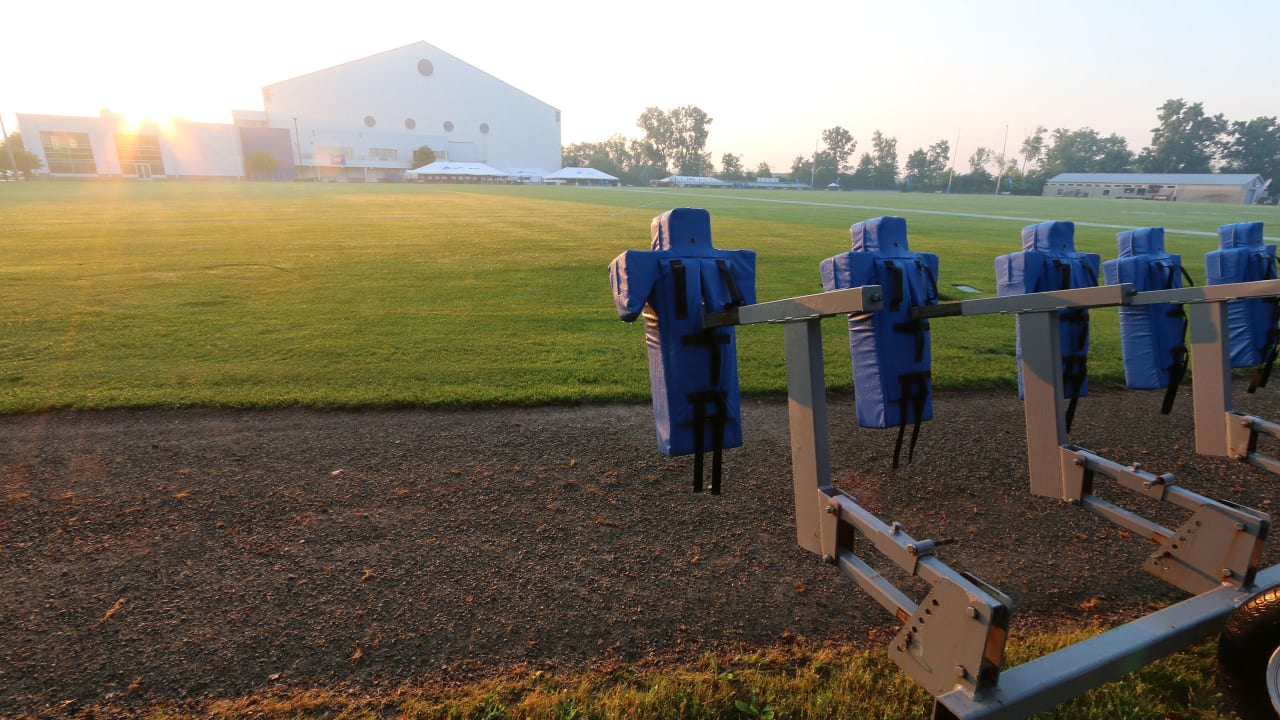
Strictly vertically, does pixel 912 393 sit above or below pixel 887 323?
below

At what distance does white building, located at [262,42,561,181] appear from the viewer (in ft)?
344

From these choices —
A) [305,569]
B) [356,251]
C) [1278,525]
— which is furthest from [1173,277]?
[356,251]

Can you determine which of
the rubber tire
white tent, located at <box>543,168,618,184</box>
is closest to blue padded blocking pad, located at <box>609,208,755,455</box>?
the rubber tire

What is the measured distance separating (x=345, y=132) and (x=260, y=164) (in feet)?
49.3

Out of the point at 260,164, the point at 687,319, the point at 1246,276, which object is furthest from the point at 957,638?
the point at 260,164

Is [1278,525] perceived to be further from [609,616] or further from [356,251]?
[356,251]

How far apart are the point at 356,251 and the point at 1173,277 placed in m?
17.3

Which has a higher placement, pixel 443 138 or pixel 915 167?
pixel 443 138

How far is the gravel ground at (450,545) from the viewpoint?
Answer: 10.1 feet

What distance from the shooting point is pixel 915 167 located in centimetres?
13350

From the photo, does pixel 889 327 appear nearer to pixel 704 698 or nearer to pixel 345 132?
pixel 704 698

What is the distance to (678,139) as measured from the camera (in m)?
147

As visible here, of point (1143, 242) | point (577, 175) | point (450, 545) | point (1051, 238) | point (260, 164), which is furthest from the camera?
point (577, 175)

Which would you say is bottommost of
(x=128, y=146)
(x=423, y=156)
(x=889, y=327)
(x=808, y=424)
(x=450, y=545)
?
(x=450, y=545)
